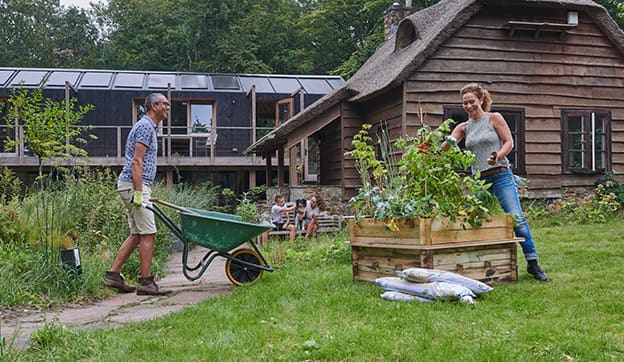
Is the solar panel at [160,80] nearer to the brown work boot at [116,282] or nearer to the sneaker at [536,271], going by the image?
the brown work boot at [116,282]

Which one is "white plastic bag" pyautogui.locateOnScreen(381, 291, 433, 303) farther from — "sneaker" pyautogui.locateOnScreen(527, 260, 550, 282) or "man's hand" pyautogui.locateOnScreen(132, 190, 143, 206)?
"man's hand" pyautogui.locateOnScreen(132, 190, 143, 206)

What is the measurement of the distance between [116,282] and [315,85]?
52.9 ft

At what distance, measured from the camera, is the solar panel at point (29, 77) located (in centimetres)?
1822

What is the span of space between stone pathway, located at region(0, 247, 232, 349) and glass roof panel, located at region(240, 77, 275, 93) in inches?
567

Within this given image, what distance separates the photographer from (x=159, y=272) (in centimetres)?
633

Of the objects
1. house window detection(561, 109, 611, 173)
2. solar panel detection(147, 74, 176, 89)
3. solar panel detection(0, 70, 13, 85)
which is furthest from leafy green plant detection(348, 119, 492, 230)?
solar panel detection(0, 70, 13, 85)

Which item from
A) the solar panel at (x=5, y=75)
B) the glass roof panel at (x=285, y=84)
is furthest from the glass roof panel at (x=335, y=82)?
the solar panel at (x=5, y=75)

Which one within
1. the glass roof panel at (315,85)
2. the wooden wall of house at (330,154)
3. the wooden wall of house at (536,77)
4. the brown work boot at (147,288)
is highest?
the glass roof panel at (315,85)

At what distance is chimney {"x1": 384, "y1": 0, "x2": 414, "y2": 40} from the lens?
15867 millimetres

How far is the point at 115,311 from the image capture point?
4.29 meters

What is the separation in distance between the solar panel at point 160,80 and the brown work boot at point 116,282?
A: 14985 mm

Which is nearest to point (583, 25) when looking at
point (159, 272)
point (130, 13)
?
point (159, 272)

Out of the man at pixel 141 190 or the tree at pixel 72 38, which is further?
the tree at pixel 72 38

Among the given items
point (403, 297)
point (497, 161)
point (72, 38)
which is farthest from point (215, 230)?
point (72, 38)
